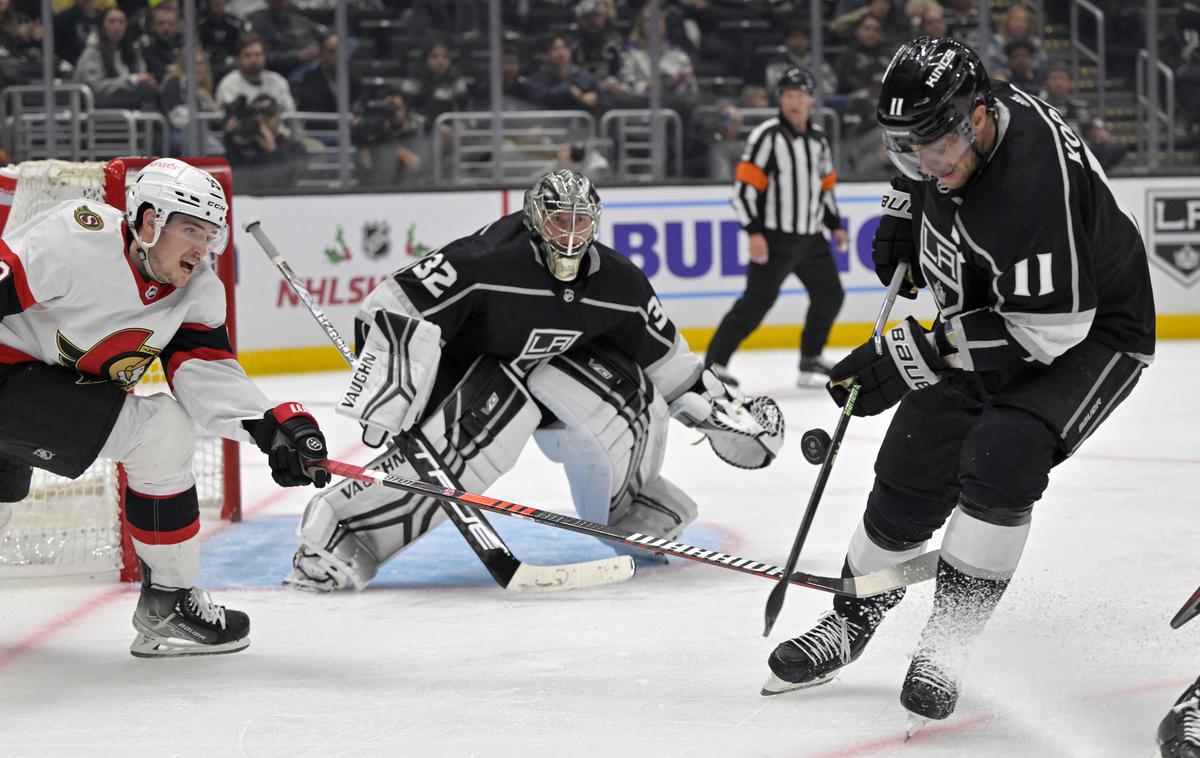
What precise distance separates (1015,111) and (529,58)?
5.75 meters

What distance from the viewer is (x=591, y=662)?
268cm

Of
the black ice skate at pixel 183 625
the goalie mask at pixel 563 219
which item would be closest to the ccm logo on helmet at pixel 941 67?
the goalie mask at pixel 563 219

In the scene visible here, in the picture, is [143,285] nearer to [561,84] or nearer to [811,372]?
[811,372]

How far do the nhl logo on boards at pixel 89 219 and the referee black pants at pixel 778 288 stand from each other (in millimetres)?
3514

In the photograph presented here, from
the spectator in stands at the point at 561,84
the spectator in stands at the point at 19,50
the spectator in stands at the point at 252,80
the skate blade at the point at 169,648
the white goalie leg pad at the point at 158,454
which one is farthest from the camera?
the spectator in stands at the point at 561,84

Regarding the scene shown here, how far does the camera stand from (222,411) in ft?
8.59

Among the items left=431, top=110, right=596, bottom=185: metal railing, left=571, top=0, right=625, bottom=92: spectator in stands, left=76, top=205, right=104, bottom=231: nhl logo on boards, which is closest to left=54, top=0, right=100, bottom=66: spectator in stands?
left=431, top=110, right=596, bottom=185: metal railing

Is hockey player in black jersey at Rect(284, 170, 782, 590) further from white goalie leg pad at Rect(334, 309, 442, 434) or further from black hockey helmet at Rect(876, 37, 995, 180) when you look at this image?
black hockey helmet at Rect(876, 37, 995, 180)

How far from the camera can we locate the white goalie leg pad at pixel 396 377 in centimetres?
310

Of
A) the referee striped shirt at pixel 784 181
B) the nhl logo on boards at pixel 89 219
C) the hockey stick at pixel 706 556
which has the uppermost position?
the nhl logo on boards at pixel 89 219

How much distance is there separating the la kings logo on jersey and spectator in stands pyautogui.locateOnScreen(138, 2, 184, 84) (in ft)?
17.6

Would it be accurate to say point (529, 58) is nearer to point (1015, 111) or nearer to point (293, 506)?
point (293, 506)

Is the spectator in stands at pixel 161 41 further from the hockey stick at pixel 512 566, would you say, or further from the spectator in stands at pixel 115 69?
the hockey stick at pixel 512 566

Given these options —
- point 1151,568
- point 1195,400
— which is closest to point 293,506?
point 1151,568
